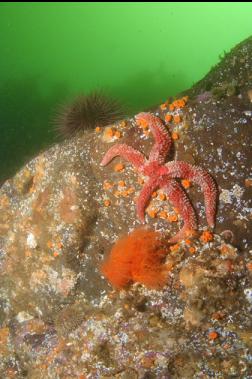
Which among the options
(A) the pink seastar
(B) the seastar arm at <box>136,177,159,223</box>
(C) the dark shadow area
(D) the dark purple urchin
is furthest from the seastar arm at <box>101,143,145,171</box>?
(C) the dark shadow area

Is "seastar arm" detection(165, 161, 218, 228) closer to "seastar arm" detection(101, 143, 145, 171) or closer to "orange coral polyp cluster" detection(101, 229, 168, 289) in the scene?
"seastar arm" detection(101, 143, 145, 171)

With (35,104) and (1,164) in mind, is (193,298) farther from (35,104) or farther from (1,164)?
(35,104)

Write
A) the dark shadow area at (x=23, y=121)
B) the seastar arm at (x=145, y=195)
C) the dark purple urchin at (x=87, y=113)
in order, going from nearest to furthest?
1. the seastar arm at (x=145, y=195)
2. the dark purple urchin at (x=87, y=113)
3. the dark shadow area at (x=23, y=121)

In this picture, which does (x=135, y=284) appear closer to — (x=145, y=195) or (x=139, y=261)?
(x=139, y=261)

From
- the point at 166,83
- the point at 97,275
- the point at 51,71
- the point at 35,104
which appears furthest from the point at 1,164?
the point at 51,71

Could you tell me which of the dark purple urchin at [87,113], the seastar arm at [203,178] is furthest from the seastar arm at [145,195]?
the dark purple urchin at [87,113]

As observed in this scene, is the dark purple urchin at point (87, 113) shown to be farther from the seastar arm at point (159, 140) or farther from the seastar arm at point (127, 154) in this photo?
the seastar arm at point (159, 140)

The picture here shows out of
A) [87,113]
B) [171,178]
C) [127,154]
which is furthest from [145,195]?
[87,113]
